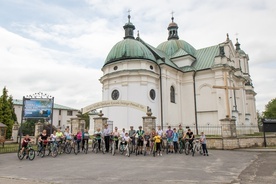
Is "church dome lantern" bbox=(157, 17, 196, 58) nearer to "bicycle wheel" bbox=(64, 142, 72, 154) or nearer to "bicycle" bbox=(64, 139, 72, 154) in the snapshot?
"bicycle" bbox=(64, 139, 72, 154)

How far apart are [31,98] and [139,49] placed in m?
14.4

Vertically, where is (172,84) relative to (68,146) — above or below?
above

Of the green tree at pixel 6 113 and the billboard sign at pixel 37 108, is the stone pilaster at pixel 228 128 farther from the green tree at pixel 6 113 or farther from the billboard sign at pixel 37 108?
the green tree at pixel 6 113

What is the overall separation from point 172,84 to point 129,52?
22.1 ft

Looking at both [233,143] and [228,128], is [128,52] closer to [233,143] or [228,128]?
[228,128]

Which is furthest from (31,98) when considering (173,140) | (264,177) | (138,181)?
(264,177)

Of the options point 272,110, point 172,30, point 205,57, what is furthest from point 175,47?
point 272,110

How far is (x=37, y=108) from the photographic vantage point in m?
15.7

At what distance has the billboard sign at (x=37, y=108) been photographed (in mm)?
15477

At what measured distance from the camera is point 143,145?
44.0 ft

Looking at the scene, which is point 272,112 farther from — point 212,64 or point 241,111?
point 212,64

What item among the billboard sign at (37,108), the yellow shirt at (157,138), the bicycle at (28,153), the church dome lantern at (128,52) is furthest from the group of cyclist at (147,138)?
the church dome lantern at (128,52)

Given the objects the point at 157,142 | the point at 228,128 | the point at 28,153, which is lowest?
the point at 28,153

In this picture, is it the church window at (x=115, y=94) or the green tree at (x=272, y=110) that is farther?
the green tree at (x=272, y=110)
